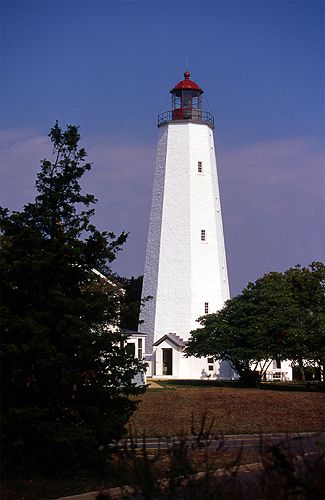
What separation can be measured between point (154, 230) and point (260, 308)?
485 inches

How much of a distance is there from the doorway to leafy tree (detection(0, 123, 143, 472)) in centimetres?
3561

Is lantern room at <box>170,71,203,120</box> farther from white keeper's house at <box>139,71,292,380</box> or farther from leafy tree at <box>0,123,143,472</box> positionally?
leafy tree at <box>0,123,143,472</box>

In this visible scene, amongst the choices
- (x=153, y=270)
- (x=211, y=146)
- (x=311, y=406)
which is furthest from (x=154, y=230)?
(x=311, y=406)

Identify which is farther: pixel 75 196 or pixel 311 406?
pixel 311 406

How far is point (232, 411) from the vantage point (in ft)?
104

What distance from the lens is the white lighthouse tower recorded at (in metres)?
53.8

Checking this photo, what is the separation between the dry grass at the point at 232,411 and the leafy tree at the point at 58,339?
314 inches

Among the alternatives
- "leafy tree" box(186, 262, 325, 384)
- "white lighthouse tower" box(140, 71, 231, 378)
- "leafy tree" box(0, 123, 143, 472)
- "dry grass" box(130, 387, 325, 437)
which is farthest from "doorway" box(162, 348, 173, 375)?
"leafy tree" box(0, 123, 143, 472)

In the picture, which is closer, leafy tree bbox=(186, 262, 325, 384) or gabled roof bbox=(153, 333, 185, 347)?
leafy tree bbox=(186, 262, 325, 384)

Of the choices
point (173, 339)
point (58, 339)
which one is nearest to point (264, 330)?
point (173, 339)

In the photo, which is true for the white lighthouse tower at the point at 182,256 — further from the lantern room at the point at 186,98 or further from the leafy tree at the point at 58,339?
the leafy tree at the point at 58,339

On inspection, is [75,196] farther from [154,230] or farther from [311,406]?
[154,230]

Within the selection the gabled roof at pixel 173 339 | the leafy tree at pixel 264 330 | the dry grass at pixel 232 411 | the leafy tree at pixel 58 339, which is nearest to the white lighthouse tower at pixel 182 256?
the gabled roof at pixel 173 339

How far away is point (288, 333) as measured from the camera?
4225 cm
